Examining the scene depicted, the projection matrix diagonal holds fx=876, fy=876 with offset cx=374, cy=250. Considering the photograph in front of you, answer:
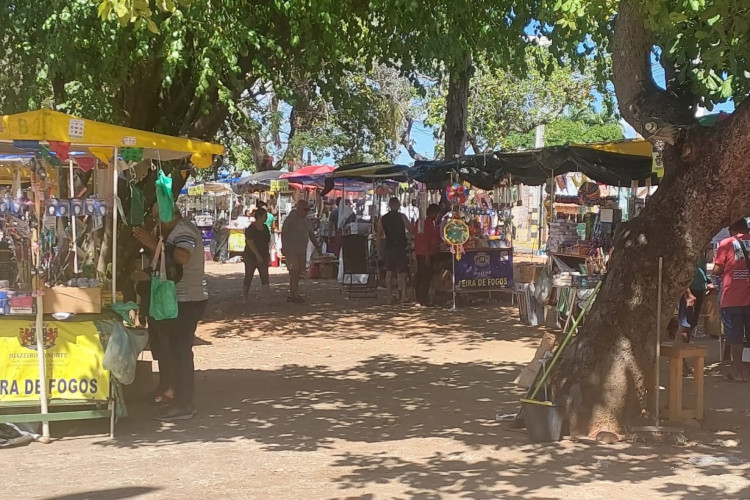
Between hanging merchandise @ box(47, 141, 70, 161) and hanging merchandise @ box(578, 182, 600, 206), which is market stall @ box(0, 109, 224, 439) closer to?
hanging merchandise @ box(47, 141, 70, 161)

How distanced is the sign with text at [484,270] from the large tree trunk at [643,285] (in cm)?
774

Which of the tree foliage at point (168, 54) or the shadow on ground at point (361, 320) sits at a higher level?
the tree foliage at point (168, 54)

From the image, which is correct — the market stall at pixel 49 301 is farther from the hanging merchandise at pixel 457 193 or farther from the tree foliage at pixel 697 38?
the hanging merchandise at pixel 457 193

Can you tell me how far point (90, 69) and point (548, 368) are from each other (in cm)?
727

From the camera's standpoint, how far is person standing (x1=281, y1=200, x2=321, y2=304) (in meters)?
15.3

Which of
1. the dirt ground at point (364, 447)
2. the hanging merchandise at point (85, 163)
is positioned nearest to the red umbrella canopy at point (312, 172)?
the dirt ground at point (364, 447)

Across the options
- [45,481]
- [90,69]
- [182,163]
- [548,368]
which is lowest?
[45,481]

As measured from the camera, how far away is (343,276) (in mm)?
16547

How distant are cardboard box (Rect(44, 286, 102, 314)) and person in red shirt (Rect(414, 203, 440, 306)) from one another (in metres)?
8.64

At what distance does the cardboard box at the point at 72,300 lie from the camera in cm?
663

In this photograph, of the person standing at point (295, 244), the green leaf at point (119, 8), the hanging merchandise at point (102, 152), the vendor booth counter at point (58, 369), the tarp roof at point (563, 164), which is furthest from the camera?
the person standing at point (295, 244)

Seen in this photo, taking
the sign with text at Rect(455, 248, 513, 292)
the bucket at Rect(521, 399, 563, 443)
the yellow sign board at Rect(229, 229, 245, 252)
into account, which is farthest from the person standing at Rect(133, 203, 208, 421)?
the yellow sign board at Rect(229, 229, 245, 252)

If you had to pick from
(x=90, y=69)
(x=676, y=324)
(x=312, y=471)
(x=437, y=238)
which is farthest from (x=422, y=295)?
(x=312, y=471)

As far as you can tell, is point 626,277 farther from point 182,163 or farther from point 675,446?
point 182,163
